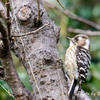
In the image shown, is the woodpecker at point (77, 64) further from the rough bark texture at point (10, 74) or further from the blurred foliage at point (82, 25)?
the rough bark texture at point (10, 74)

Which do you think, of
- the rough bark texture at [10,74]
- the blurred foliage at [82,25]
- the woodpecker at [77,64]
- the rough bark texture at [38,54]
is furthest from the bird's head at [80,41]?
the rough bark texture at [10,74]

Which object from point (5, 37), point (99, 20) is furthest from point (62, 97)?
point (99, 20)

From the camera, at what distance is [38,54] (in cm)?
242

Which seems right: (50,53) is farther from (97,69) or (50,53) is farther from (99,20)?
(99,20)

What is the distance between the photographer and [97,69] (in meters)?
4.11

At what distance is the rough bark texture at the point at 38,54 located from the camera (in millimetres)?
2334

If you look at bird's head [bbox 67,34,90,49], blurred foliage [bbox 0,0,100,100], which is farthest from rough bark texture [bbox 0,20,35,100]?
bird's head [bbox 67,34,90,49]

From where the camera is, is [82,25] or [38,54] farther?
[82,25]

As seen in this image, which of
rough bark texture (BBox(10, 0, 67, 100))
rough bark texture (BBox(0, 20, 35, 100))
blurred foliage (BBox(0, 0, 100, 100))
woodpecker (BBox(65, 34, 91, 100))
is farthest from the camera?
blurred foliage (BBox(0, 0, 100, 100))

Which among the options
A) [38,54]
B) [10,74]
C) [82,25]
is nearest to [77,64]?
[38,54]

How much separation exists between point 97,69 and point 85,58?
1.92 ft

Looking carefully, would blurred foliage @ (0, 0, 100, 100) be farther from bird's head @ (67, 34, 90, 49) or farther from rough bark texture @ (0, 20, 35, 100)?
rough bark texture @ (0, 20, 35, 100)

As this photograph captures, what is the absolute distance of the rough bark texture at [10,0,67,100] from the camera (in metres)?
2.33

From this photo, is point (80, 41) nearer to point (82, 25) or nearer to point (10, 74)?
point (82, 25)
